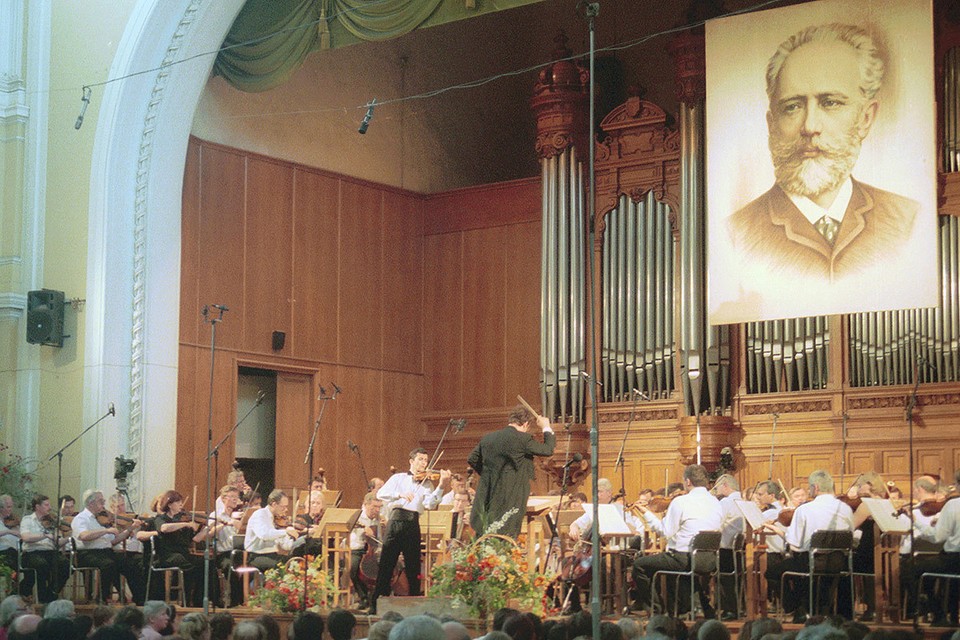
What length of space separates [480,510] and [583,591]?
180cm

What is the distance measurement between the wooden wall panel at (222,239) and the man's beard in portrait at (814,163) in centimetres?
566

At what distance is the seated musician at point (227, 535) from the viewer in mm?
12727

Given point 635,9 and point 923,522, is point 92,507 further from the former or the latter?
point 635,9

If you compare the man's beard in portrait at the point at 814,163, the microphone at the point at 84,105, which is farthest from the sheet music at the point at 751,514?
the microphone at the point at 84,105

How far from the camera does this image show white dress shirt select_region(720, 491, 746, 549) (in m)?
11.1

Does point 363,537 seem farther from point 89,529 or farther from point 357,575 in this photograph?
point 89,529

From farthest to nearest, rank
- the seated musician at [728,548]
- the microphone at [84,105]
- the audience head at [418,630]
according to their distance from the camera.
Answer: the microphone at [84,105], the seated musician at [728,548], the audience head at [418,630]

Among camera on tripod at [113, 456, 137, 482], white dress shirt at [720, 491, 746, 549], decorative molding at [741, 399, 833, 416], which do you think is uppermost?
decorative molding at [741, 399, 833, 416]

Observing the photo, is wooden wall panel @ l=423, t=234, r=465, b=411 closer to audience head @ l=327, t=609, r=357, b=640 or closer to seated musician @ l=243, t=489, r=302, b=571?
seated musician @ l=243, t=489, r=302, b=571

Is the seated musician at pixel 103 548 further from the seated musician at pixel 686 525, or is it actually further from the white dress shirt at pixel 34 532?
the seated musician at pixel 686 525

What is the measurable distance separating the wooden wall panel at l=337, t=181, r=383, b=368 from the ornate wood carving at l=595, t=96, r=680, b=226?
287cm

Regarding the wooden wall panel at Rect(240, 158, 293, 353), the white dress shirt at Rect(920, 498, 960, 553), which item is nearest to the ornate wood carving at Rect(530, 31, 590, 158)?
the wooden wall panel at Rect(240, 158, 293, 353)

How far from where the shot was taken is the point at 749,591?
10.8 m

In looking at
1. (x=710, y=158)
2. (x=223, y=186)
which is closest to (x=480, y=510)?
(x=710, y=158)
